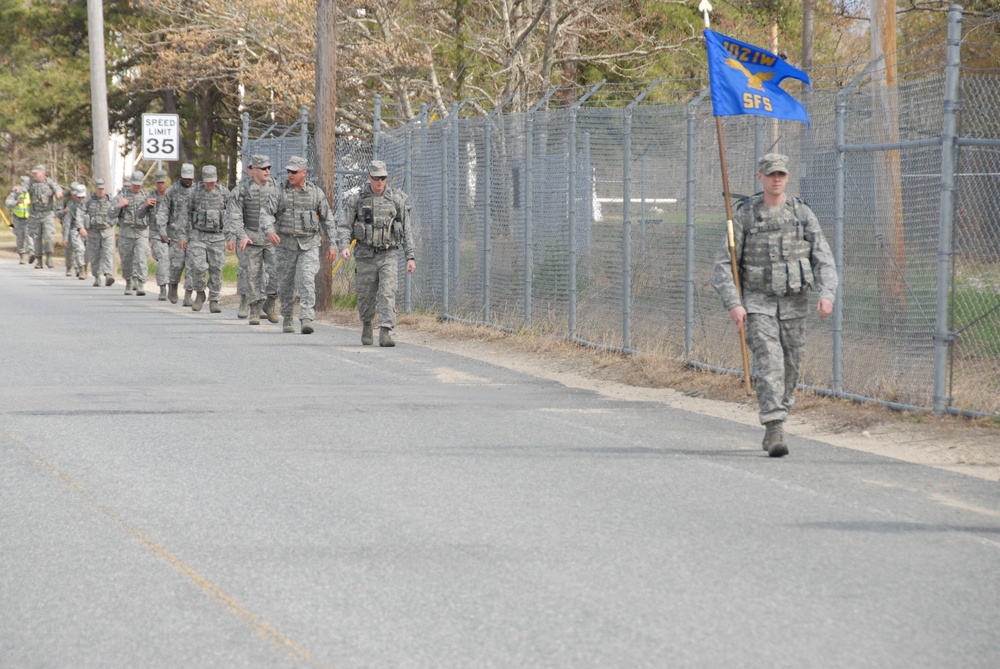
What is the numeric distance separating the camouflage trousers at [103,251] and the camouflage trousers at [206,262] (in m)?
6.58

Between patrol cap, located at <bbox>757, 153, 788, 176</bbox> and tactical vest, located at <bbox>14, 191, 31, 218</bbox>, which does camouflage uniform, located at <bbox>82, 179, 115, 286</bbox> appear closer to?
tactical vest, located at <bbox>14, 191, 31, 218</bbox>

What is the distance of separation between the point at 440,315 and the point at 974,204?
736 cm

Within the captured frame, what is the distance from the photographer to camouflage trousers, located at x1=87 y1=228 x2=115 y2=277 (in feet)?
90.5

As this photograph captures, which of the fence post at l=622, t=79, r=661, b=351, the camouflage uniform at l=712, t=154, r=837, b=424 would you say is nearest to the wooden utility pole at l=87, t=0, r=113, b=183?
the fence post at l=622, t=79, r=661, b=351

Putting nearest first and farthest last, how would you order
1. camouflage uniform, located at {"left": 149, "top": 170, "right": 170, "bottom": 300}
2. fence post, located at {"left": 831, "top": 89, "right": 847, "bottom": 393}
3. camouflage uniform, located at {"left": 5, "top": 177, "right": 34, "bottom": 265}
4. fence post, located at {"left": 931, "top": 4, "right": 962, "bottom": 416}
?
fence post, located at {"left": 931, "top": 4, "right": 962, "bottom": 416}
fence post, located at {"left": 831, "top": 89, "right": 847, "bottom": 393}
camouflage uniform, located at {"left": 149, "top": 170, "right": 170, "bottom": 300}
camouflage uniform, located at {"left": 5, "top": 177, "right": 34, "bottom": 265}

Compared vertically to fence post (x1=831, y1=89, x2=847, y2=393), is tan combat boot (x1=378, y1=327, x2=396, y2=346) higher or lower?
lower

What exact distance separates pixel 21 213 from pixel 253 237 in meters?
19.0

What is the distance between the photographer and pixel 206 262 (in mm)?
21406

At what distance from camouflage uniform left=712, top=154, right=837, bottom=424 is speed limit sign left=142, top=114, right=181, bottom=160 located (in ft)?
65.5

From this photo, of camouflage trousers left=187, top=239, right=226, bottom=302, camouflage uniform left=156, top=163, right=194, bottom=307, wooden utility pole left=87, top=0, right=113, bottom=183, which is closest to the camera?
camouflage trousers left=187, top=239, right=226, bottom=302

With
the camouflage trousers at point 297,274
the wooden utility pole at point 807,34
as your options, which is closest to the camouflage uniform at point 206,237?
the camouflage trousers at point 297,274

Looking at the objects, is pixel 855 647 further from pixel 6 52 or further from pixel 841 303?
pixel 6 52

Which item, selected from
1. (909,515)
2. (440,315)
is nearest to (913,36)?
(440,315)

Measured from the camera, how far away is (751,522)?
7207 millimetres
